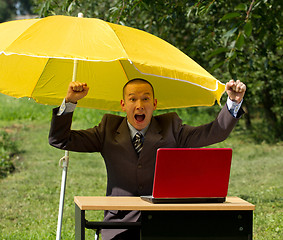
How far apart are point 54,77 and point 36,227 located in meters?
3.05

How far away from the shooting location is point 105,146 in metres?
4.06

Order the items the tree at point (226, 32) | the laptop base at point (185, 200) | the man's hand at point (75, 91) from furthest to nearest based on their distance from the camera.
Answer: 1. the tree at point (226, 32)
2. the man's hand at point (75, 91)
3. the laptop base at point (185, 200)

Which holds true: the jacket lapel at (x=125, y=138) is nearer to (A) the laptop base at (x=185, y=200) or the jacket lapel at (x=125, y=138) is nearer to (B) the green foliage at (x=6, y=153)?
(A) the laptop base at (x=185, y=200)

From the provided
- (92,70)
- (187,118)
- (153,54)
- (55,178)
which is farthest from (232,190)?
(187,118)

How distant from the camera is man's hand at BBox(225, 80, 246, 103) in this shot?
11.6 ft

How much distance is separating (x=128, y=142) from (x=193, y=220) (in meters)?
0.98

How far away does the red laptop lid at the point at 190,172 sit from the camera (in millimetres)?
3139

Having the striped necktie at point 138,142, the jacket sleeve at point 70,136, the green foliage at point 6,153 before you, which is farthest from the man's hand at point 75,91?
the green foliage at point 6,153

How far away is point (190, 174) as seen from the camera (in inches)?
125

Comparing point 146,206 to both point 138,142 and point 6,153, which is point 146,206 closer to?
point 138,142

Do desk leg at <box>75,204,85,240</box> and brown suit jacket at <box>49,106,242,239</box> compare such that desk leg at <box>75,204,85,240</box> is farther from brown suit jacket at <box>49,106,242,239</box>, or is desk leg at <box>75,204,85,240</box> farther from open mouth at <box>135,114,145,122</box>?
open mouth at <box>135,114,145,122</box>

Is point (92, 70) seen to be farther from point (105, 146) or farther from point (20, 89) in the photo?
point (105, 146)

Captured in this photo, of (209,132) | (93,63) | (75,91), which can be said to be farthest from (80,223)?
(93,63)

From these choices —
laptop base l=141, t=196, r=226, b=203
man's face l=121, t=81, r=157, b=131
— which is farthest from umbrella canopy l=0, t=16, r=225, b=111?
laptop base l=141, t=196, r=226, b=203
